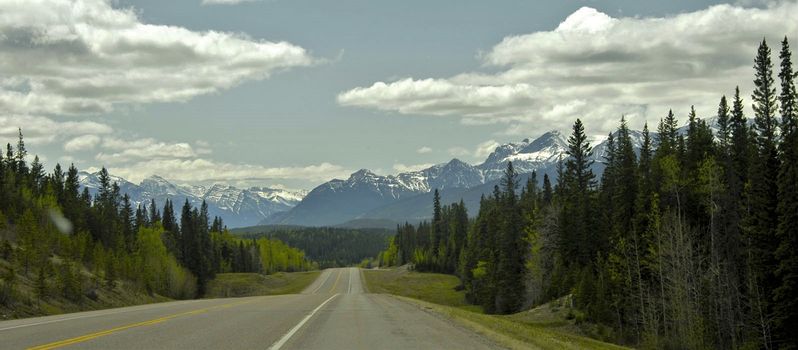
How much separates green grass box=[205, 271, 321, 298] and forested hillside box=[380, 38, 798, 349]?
5368 centimetres

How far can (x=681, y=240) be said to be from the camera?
49875 millimetres

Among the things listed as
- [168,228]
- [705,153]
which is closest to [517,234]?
[705,153]

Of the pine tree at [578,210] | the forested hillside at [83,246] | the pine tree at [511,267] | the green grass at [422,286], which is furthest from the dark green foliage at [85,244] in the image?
the pine tree at [578,210]

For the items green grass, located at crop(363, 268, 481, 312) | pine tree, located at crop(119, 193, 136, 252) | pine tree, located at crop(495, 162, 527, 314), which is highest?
pine tree, located at crop(119, 193, 136, 252)

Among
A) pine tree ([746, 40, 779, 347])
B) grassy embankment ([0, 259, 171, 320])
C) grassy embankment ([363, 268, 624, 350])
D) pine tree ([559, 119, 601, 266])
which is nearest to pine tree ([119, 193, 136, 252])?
grassy embankment ([363, 268, 624, 350])

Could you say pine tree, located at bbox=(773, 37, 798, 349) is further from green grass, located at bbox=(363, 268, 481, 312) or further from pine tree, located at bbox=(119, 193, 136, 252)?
pine tree, located at bbox=(119, 193, 136, 252)

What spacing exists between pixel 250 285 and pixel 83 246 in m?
50.7

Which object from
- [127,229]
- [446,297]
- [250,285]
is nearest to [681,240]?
[446,297]

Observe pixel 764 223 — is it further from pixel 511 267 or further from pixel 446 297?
pixel 446 297

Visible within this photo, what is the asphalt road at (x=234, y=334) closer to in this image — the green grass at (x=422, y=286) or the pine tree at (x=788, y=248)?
the pine tree at (x=788, y=248)

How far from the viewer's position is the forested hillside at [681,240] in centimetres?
4534

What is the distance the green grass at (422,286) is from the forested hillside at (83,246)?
32.6 metres

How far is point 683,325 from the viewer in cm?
5053

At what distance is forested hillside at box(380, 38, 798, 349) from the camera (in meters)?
45.3
